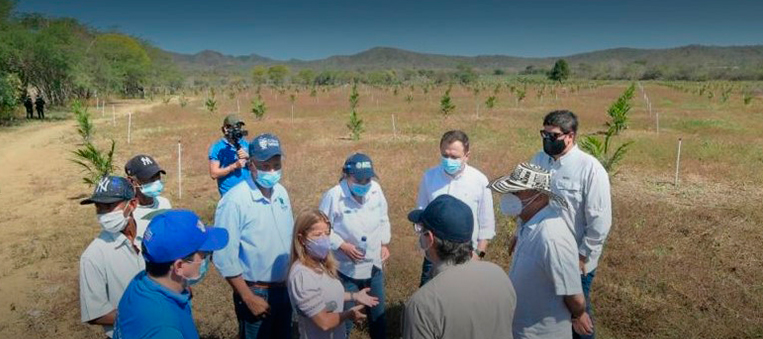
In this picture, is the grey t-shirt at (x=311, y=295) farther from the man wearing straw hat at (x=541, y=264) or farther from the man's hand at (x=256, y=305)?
the man wearing straw hat at (x=541, y=264)

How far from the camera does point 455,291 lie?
6.19 ft

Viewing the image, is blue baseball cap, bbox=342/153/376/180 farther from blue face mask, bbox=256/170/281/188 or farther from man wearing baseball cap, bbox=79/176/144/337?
man wearing baseball cap, bbox=79/176/144/337

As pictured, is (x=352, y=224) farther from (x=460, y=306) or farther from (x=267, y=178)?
(x=460, y=306)

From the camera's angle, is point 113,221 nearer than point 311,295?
No

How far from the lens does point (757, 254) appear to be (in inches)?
248

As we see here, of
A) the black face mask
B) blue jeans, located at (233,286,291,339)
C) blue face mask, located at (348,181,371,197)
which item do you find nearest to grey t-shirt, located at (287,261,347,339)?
blue jeans, located at (233,286,291,339)

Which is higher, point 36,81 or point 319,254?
point 36,81

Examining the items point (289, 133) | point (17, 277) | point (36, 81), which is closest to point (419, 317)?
point (17, 277)

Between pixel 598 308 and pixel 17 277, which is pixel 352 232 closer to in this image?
pixel 598 308

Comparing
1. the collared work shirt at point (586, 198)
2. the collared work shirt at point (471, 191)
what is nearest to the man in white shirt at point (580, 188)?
the collared work shirt at point (586, 198)

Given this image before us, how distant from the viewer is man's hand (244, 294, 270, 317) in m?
2.79

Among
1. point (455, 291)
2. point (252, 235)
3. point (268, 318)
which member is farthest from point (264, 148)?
point (455, 291)

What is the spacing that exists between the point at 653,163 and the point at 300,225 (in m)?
13.2

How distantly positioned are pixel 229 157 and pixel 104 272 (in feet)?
8.28
